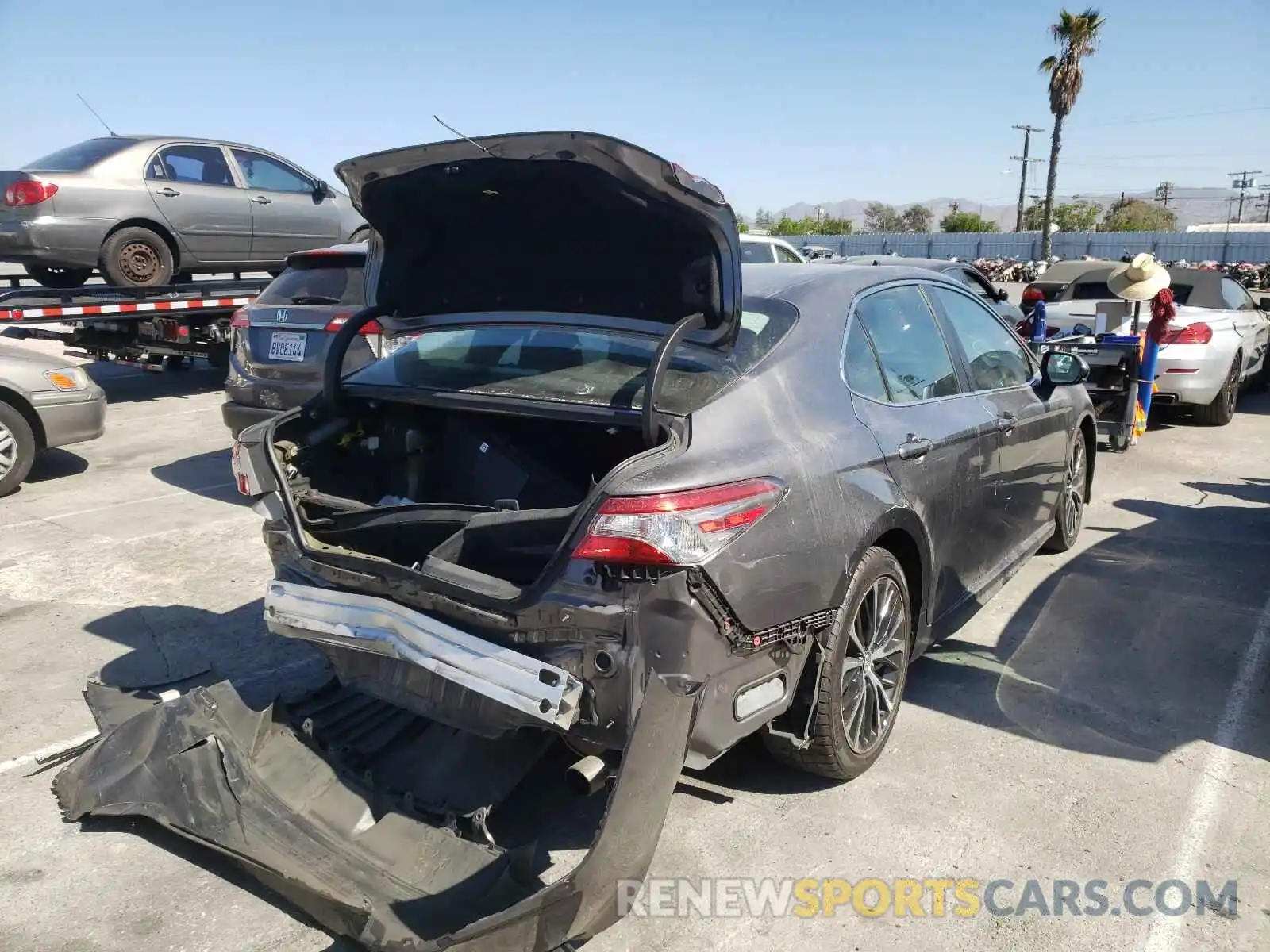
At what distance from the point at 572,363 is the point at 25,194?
8.59 m

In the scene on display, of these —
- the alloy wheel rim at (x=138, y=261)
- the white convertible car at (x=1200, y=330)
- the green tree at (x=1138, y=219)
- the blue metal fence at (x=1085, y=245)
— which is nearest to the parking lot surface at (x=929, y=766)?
the white convertible car at (x=1200, y=330)

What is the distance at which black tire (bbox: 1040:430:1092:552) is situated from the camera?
216 inches

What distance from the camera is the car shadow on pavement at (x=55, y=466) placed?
804 centimetres

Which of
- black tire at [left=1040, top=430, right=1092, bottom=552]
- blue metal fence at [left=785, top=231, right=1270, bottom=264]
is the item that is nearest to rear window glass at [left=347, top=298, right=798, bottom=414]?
black tire at [left=1040, top=430, right=1092, bottom=552]

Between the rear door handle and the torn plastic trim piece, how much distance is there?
1.53 metres

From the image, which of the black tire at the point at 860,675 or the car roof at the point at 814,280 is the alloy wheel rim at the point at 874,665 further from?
the car roof at the point at 814,280

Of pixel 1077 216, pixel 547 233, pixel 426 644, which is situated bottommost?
pixel 1077 216

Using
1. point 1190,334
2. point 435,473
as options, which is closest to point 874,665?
point 435,473

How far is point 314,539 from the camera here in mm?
3354

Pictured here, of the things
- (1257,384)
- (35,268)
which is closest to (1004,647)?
(1257,384)

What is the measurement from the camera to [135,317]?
9945mm

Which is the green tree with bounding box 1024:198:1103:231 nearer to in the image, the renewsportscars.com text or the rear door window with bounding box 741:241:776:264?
the rear door window with bounding box 741:241:776:264

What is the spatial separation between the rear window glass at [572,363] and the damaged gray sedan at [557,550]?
1 centimetres

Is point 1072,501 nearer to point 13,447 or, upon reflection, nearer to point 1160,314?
point 1160,314
